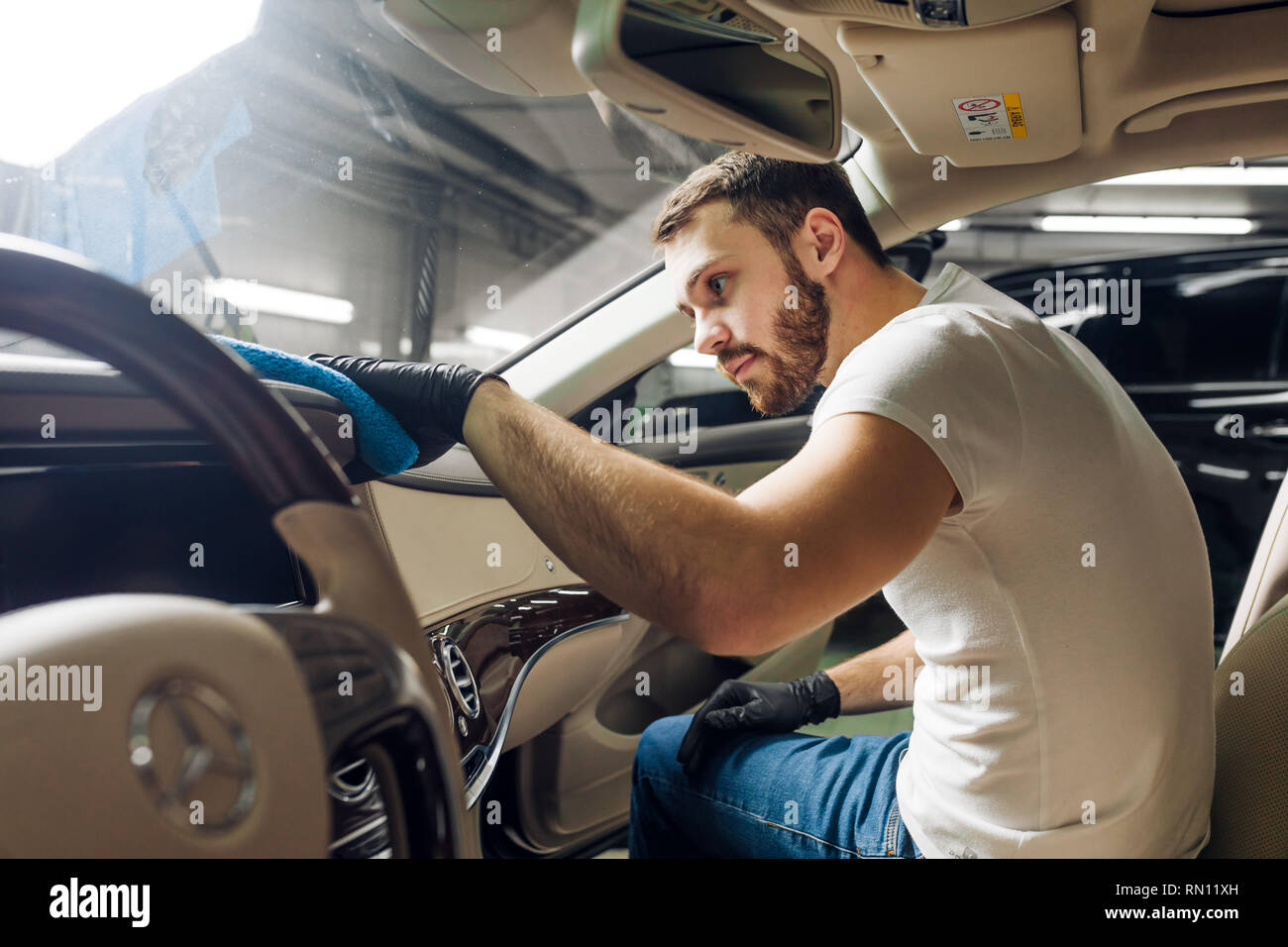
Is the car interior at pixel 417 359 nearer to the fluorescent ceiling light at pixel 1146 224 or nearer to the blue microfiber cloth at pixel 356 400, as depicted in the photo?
the blue microfiber cloth at pixel 356 400

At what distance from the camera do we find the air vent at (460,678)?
1.25 m

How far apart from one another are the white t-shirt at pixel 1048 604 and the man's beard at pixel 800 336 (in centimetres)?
28

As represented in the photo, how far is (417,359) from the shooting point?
1.30m

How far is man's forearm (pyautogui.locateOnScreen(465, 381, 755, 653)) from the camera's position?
635 mm

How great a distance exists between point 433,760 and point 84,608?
0.21 metres

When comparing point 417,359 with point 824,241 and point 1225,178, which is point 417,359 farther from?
point 1225,178

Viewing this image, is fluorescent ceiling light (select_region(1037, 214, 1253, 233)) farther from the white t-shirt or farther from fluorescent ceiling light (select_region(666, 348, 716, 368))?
the white t-shirt

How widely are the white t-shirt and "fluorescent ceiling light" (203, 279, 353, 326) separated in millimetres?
952

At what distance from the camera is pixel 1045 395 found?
0.77 m

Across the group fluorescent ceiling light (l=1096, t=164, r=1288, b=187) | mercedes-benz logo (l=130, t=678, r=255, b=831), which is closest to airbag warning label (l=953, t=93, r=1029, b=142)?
mercedes-benz logo (l=130, t=678, r=255, b=831)

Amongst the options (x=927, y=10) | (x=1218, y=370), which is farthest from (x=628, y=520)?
(x=1218, y=370)
